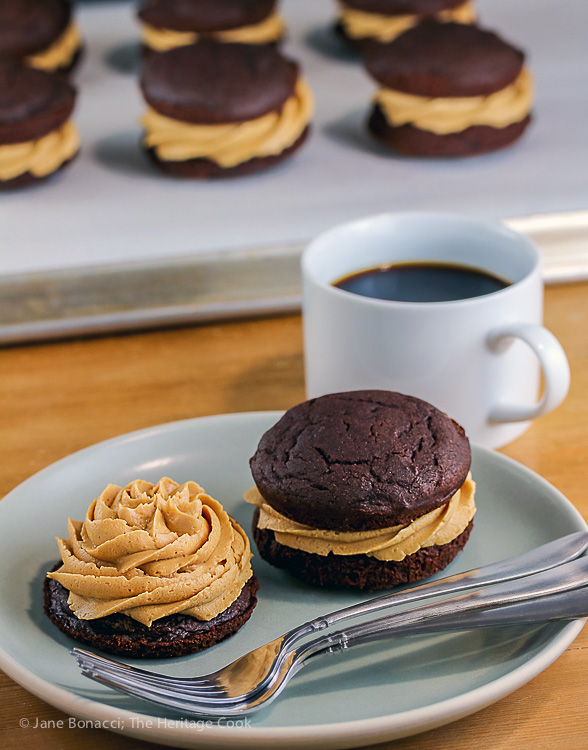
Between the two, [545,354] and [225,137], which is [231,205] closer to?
[225,137]

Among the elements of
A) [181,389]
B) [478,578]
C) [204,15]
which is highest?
[204,15]

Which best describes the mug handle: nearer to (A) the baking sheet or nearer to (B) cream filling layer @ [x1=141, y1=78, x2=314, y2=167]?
(A) the baking sheet

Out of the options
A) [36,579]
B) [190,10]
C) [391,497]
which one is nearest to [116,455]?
[36,579]

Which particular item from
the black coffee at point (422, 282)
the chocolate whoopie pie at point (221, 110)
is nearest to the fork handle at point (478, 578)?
the black coffee at point (422, 282)

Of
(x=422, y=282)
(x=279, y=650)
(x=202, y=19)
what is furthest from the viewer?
(x=202, y=19)

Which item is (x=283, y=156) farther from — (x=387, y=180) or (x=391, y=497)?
(x=391, y=497)

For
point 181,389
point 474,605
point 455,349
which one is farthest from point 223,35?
point 474,605

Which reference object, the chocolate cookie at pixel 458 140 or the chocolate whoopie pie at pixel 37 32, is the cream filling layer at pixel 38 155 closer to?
the chocolate whoopie pie at pixel 37 32
